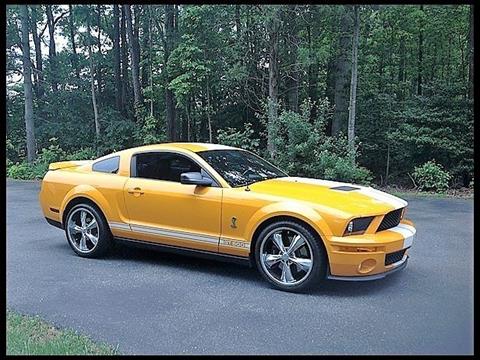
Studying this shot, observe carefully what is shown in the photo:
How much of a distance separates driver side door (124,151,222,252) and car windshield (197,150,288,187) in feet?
0.57

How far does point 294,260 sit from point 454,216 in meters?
4.79

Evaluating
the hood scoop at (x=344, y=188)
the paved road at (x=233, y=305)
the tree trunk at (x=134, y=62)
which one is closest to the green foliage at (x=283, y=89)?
the tree trunk at (x=134, y=62)

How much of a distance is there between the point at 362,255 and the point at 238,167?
170 centimetres

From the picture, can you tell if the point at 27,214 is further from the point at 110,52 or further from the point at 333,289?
the point at 110,52

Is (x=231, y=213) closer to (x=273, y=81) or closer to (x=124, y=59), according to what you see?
(x=273, y=81)

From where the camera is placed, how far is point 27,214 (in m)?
Answer: 8.27

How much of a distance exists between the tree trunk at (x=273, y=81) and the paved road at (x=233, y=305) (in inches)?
266

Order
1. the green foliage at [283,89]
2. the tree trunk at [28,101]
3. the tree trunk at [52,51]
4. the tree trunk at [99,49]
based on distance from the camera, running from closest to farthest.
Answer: the green foliage at [283,89] < the tree trunk at [28,101] < the tree trunk at [99,49] < the tree trunk at [52,51]

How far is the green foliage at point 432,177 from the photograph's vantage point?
12.3 metres

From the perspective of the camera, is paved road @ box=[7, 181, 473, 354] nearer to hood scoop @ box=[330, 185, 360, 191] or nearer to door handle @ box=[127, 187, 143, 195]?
door handle @ box=[127, 187, 143, 195]

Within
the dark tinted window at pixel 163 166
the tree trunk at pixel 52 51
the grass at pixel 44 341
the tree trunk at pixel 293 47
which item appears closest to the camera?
the grass at pixel 44 341

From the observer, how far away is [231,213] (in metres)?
4.54

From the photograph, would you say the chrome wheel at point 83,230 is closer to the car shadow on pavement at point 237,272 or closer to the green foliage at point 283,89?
the car shadow on pavement at point 237,272

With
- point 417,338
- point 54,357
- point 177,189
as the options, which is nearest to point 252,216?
point 177,189
